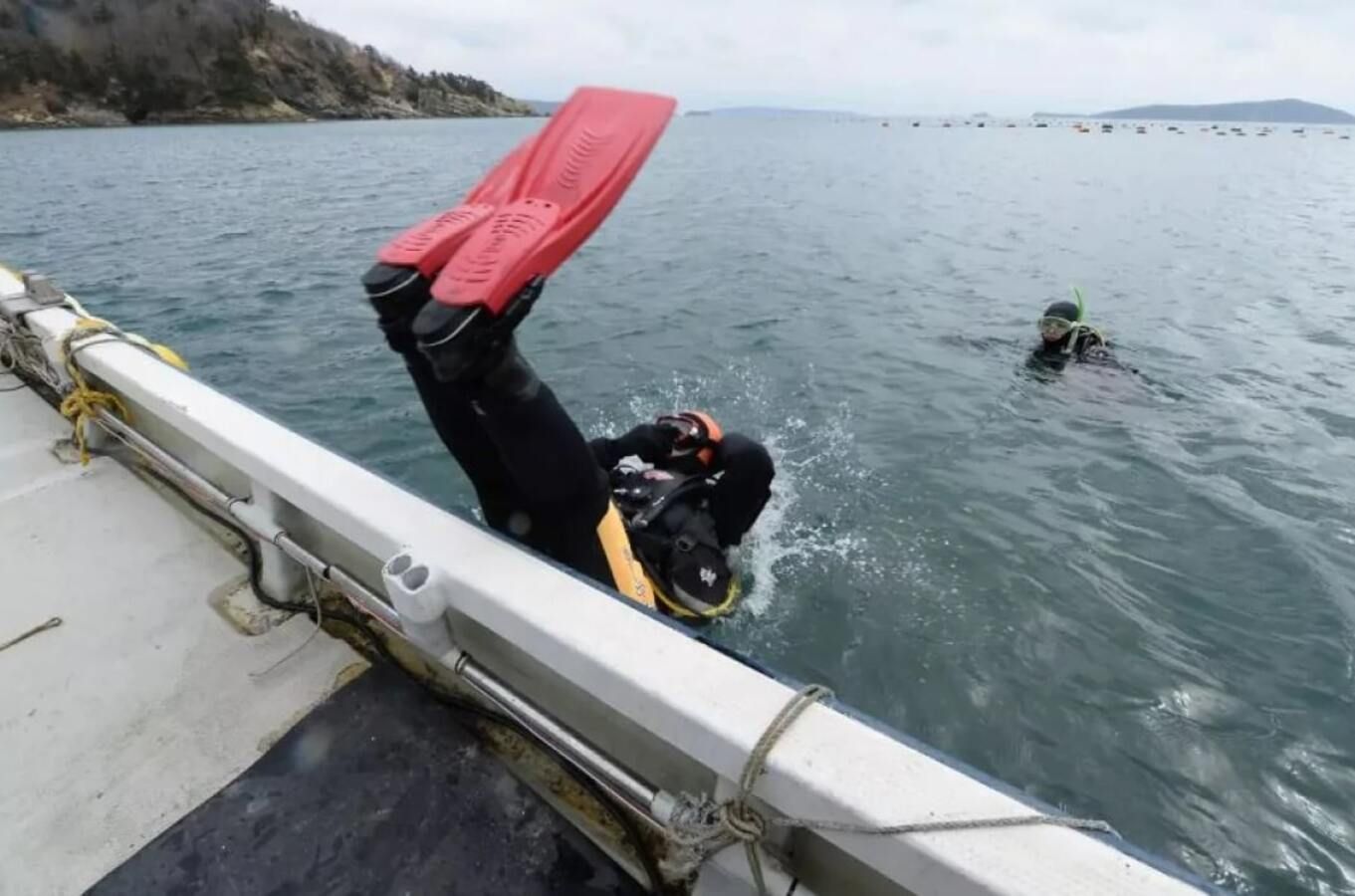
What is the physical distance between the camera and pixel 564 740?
5.74 ft

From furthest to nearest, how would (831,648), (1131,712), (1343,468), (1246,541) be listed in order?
(1343,468), (1246,541), (831,648), (1131,712)

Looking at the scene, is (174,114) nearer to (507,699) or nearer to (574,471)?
(574,471)

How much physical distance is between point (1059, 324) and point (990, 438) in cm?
250

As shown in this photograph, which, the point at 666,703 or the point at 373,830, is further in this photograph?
the point at 373,830

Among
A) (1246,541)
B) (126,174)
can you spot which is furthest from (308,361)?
(126,174)

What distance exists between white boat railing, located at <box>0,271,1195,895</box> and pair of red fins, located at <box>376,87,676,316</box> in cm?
68

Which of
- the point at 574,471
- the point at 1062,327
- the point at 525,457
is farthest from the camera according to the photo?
the point at 1062,327

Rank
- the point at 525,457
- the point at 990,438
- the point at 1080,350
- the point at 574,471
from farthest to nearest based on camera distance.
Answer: the point at 1080,350, the point at 990,438, the point at 574,471, the point at 525,457

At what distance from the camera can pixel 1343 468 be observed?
6594 mm

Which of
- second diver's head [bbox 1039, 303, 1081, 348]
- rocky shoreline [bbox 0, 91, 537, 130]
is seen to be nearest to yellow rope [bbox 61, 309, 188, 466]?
second diver's head [bbox 1039, 303, 1081, 348]

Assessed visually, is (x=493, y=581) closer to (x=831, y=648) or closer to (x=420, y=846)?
(x=420, y=846)

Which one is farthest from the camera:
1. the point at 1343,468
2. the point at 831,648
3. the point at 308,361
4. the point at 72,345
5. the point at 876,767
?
the point at 308,361

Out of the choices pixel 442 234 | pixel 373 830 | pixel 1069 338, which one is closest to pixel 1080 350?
pixel 1069 338

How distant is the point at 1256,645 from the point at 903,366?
17.8ft
